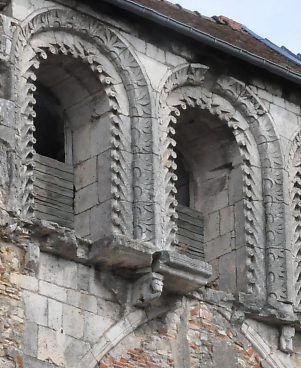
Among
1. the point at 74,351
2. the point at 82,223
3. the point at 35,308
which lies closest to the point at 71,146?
the point at 82,223

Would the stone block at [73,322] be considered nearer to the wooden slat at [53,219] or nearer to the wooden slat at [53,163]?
the wooden slat at [53,219]

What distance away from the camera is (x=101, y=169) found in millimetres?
24953

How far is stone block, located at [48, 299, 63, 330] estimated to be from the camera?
23.7 meters

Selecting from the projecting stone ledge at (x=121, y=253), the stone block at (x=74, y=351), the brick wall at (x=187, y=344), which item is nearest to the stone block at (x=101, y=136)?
the projecting stone ledge at (x=121, y=253)

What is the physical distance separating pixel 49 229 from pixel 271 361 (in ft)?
9.25

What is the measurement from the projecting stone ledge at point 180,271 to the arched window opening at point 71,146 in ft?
2.12

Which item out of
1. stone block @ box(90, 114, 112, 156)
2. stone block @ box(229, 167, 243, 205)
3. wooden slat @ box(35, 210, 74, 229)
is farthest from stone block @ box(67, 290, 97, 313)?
stone block @ box(229, 167, 243, 205)

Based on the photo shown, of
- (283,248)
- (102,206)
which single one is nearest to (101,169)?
(102,206)

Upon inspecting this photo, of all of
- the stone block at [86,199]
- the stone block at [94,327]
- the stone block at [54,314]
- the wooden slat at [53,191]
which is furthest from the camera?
the stone block at [86,199]

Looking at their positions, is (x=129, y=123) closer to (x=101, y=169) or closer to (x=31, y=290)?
(x=101, y=169)

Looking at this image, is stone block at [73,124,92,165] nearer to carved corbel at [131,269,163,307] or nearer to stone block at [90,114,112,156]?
stone block at [90,114,112,156]

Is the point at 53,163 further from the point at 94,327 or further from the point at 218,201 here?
the point at 218,201

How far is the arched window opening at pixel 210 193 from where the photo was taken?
2589 centimetres

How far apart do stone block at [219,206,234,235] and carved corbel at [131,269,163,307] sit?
1.76 metres
